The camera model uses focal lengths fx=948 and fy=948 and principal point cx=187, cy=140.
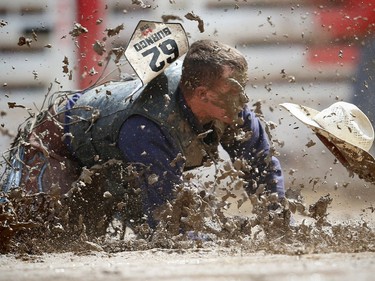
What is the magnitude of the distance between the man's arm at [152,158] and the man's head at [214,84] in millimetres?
223

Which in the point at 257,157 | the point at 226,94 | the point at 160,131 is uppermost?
the point at 226,94

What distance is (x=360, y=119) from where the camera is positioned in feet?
14.5

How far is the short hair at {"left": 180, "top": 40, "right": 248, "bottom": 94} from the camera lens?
427 cm

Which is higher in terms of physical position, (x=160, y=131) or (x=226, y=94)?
(x=226, y=94)

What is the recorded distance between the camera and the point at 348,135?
4348 millimetres

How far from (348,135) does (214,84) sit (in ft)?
2.17

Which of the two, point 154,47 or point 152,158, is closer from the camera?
point 152,158

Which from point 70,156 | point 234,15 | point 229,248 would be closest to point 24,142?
point 70,156

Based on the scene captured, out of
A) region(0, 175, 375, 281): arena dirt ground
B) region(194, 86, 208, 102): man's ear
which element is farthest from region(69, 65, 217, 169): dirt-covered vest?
region(0, 175, 375, 281): arena dirt ground

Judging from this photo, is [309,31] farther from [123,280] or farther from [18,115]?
[123,280]

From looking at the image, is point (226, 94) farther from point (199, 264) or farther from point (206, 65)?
point (199, 264)

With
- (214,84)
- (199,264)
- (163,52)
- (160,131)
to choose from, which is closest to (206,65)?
(214,84)

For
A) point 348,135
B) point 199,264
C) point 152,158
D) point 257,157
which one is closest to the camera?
point 199,264

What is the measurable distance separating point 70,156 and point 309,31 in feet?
10.3
